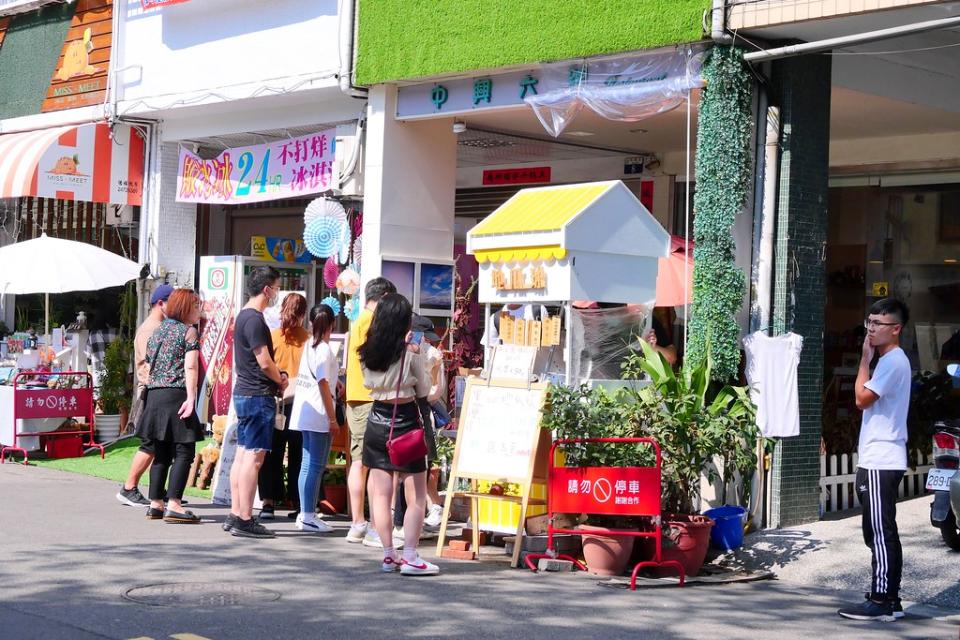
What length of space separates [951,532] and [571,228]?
3.51 m

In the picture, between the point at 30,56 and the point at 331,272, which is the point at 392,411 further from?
the point at 30,56

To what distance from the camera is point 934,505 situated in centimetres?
926

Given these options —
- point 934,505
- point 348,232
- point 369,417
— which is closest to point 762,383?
point 934,505

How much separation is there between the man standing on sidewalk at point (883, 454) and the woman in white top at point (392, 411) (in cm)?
276

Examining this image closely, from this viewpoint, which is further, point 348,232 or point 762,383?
point 348,232

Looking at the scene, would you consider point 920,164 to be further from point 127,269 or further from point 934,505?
point 127,269

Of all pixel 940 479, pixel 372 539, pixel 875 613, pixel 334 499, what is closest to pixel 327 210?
pixel 334 499

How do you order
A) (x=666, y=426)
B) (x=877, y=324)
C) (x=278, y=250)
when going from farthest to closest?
1. (x=278, y=250)
2. (x=666, y=426)
3. (x=877, y=324)

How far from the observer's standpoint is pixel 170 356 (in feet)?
33.9

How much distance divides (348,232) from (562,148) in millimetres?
3110

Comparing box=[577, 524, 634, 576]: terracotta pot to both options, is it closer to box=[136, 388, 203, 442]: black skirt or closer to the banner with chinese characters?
box=[136, 388, 203, 442]: black skirt

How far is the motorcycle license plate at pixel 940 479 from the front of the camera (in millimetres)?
9297

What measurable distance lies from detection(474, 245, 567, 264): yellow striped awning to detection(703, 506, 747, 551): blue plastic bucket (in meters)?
2.21

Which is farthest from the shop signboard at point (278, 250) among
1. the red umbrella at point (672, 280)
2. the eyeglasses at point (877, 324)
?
the eyeglasses at point (877, 324)
